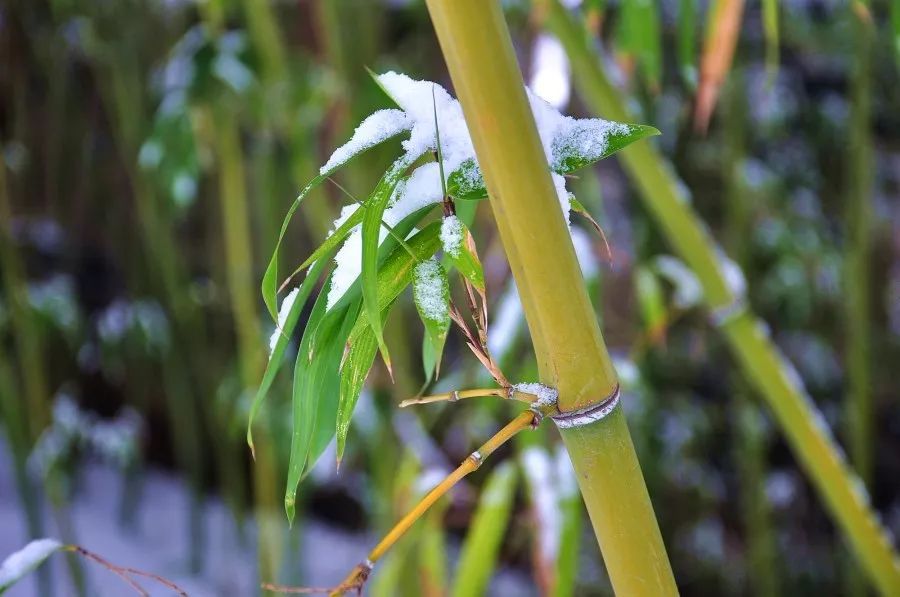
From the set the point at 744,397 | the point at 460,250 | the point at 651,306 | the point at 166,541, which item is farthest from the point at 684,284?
the point at 166,541

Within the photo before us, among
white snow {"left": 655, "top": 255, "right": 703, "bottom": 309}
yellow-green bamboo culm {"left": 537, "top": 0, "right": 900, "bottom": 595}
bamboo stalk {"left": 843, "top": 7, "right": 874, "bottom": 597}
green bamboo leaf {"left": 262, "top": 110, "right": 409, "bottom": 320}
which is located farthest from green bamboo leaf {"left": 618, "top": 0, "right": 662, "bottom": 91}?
bamboo stalk {"left": 843, "top": 7, "right": 874, "bottom": 597}

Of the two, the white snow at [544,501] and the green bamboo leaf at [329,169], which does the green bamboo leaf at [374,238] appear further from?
the white snow at [544,501]

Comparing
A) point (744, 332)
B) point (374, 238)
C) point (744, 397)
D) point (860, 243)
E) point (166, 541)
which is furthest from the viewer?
point (166, 541)

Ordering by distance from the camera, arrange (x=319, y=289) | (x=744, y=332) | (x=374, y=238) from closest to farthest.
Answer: (x=374, y=238), (x=744, y=332), (x=319, y=289)

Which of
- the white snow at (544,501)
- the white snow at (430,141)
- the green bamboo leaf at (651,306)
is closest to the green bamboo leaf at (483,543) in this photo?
the white snow at (544,501)

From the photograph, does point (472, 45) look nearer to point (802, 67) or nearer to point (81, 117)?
point (802, 67)

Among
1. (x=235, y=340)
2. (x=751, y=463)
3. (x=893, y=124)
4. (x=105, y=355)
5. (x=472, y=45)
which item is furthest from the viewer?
(x=235, y=340)

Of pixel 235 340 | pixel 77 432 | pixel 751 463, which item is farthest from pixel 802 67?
pixel 77 432

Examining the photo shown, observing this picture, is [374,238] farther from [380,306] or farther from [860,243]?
[860,243]
